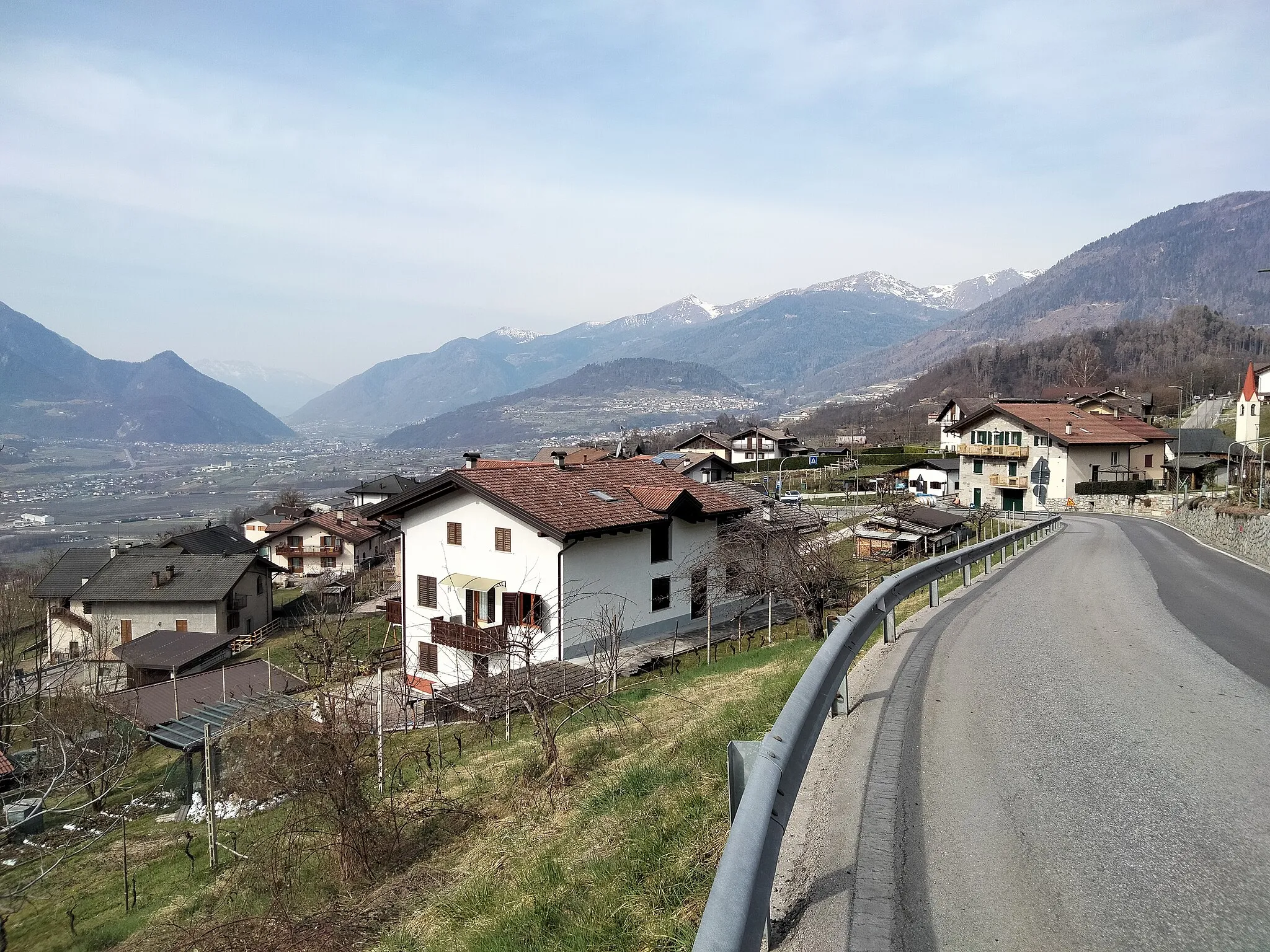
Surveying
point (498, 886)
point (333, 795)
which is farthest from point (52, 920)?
point (498, 886)

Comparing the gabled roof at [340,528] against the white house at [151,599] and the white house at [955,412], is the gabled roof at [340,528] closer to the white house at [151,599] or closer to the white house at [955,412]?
the white house at [151,599]

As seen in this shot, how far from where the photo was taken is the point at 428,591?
30.0 m

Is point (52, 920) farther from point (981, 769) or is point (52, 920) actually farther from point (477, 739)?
point (981, 769)

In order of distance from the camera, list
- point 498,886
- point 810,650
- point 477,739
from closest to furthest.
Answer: point 498,886 → point 810,650 → point 477,739

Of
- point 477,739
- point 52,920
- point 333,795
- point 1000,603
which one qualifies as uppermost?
point 1000,603

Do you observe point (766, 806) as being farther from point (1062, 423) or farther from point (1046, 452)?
point (1062, 423)

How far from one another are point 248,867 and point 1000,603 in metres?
12.2

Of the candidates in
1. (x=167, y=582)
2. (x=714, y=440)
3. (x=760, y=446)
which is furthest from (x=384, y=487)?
(x=760, y=446)

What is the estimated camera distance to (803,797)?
4758mm

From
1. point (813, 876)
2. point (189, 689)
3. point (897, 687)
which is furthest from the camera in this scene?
point (189, 689)

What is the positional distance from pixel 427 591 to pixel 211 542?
53.8m

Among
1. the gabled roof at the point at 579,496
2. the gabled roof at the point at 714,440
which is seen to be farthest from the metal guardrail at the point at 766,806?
the gabled roof at the point at 714,440

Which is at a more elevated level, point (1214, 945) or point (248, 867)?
point (1214, 945)

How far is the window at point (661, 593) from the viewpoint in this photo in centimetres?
2889
